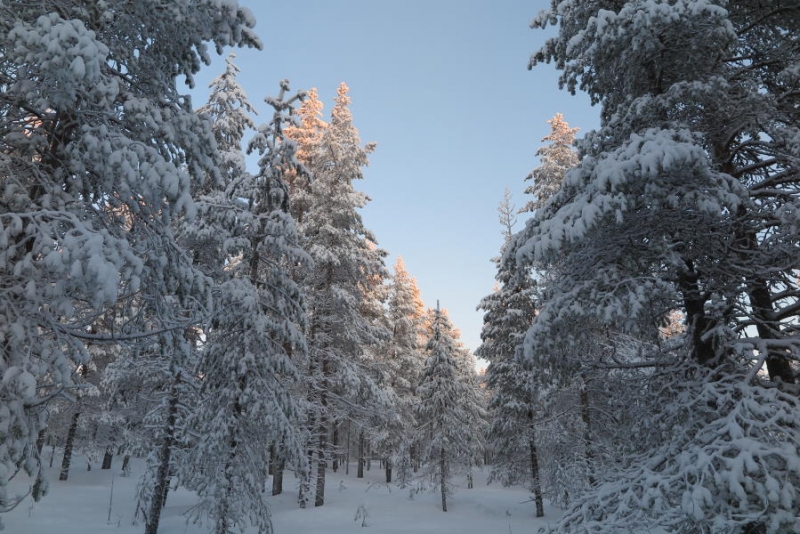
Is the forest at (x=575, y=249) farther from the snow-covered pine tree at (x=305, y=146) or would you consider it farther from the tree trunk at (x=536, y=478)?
the tree trunk at (x=536, y=478)

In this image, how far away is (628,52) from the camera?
6895 millimetres

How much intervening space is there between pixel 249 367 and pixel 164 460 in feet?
11.0

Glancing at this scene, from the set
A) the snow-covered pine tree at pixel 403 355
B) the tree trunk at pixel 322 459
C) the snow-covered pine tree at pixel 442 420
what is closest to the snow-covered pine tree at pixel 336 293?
the tree trunk at pixel 322 459

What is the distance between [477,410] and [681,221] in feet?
107

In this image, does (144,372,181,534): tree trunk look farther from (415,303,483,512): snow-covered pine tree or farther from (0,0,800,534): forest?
(415,303,483,512): snow-covered pine tree

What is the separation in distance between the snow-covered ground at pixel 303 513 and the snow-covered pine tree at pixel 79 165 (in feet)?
35.3

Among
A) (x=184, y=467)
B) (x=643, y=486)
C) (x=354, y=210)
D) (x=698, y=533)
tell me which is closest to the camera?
(x=698, y=533)

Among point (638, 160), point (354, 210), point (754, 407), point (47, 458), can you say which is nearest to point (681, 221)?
point (638, 160)

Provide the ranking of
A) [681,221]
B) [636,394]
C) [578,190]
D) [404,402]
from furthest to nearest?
[404,402] < [636,394] < [578,190] < [681,221]

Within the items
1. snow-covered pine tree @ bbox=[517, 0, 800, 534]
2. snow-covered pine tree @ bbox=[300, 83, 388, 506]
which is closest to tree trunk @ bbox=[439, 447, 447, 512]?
snow-covered pine tree @ bbox=[300, 83, 388, 506]

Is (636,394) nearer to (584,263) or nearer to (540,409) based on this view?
(584,263)

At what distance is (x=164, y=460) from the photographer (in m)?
11.4

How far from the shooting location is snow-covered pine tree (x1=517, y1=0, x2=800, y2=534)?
496cm

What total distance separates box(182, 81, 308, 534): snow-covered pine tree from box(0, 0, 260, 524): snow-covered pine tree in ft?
14.1
